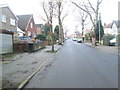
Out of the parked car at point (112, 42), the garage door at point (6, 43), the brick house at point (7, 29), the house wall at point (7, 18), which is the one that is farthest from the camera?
the parked car at point (112, 42)

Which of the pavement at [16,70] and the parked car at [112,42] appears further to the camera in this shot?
the parked car at [112,42]

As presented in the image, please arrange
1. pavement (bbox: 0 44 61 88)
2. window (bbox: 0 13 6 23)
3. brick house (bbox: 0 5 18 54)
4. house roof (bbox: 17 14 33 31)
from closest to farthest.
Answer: pavement (bbox: 0 44 61 88)
brick house (bbox: 0 5 18 54)
window (bbox: 0 13 6 23)
house roof (bbox: 17 14 33 31)

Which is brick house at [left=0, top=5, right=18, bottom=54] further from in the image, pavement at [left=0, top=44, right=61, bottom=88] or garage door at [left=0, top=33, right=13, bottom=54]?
pavement at [left=0, top=44, right=61, bottom=88]

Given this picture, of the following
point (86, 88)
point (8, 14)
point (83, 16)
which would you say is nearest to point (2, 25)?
point (8, 14)

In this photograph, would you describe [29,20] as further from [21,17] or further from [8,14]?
[8,14]

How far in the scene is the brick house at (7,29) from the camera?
19.0 metres

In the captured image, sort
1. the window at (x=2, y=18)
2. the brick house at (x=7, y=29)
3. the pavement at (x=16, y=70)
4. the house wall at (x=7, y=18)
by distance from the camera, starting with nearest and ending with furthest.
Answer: the pavement at (x=16, y=70) → the brick house at (x=7, y=29) → the window at (x=2, y=18) → the house wall at (x=7, y=18)

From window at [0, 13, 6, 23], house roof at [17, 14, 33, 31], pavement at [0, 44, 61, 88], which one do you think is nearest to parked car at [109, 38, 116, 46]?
window at [0, 13, 6, 23]

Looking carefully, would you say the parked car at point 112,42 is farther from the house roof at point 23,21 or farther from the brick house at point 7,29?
the house roof at point 23,21

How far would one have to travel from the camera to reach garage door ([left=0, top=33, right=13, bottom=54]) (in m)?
18.7

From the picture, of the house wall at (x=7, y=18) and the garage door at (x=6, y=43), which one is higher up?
the house wall at (x=7, y=18)

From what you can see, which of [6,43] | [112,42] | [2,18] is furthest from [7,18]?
[112,42]

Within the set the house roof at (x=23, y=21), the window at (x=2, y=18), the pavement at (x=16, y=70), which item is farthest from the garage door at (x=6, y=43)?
the house roof at (x=23, y=21)

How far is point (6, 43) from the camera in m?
19.8
